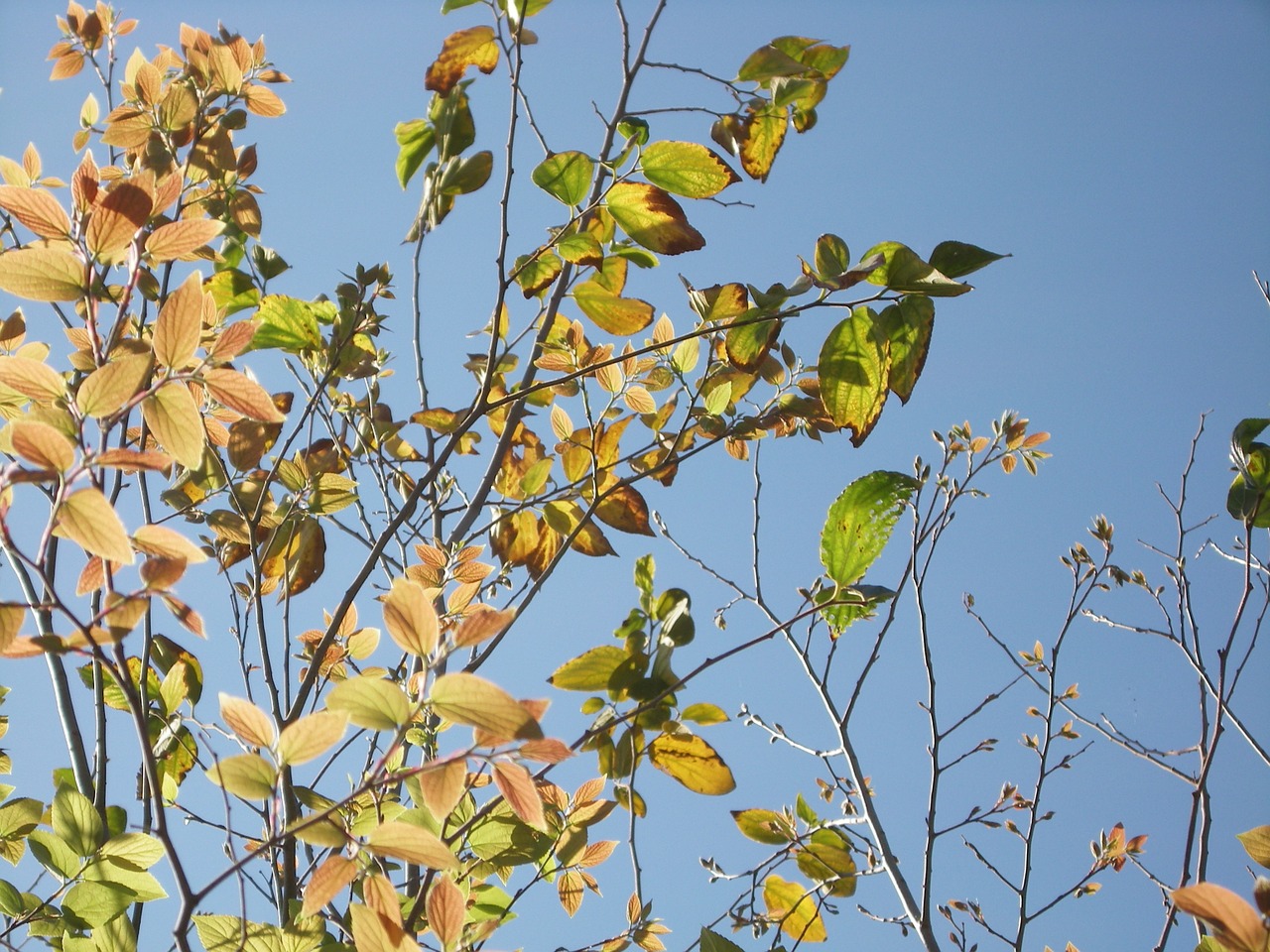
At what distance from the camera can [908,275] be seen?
74 centimetres

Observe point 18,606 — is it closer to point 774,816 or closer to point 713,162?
point 713,162

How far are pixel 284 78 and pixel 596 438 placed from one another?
85 cm

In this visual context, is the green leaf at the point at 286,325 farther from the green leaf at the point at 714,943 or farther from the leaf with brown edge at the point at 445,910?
the green leaf at the point at 714,943

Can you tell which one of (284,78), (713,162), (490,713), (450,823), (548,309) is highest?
(284,78)

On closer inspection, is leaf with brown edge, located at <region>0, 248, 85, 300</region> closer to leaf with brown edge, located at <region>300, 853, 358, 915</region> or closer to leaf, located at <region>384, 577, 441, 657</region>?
leaf, located at <region>384, 577, 441, 657</region>

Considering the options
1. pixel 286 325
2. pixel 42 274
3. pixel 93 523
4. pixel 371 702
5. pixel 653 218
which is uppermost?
pixel 286 325

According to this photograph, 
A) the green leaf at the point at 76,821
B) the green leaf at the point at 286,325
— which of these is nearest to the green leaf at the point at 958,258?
the green leaf at the point at 286,325

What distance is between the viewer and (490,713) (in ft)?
1.82

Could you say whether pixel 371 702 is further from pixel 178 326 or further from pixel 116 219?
pixel 116 219

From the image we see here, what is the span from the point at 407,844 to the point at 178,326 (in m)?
0.41

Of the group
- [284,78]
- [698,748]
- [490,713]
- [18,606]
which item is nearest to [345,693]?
[490,713]

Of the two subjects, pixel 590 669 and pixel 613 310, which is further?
pixel 613 310

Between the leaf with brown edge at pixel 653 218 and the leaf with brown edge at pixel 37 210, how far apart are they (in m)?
0.53

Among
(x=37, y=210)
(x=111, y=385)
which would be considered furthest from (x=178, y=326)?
(x=37, y=210)
